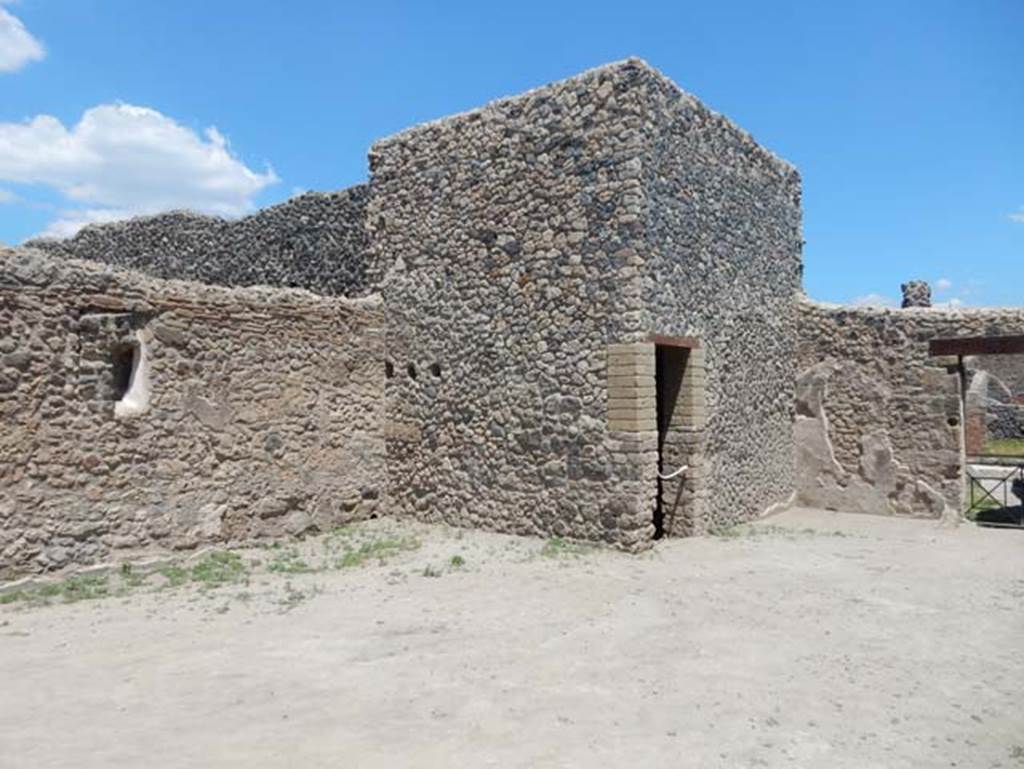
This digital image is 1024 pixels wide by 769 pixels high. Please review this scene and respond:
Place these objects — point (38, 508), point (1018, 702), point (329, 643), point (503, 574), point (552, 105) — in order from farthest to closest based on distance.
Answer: point (552, 105) → point (503, 574) → point (38, 508) → point (329, 643) → point (1018, 702)

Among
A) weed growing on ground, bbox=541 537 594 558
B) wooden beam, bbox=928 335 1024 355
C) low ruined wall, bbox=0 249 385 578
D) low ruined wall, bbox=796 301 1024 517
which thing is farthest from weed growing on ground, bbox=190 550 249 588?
wooden beam, bbox=928 335 1024 355

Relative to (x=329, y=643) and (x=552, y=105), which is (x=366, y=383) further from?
(x=329, y=643)

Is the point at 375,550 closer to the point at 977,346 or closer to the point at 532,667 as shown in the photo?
the point at 532,667

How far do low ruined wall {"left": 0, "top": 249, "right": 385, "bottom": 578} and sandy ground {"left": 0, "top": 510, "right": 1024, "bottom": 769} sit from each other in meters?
0.97

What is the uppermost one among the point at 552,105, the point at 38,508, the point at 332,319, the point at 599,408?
the point at 552,105

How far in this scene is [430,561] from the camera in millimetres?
8688

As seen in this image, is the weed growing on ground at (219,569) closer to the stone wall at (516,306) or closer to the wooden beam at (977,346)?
the stone wall at (516,306)

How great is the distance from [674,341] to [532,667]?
510 centimetres

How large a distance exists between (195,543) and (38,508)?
1647 mm

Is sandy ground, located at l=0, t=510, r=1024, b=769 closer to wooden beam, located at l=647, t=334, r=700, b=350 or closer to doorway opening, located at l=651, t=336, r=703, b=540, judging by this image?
doorway opening, located at l=651, t=336, r=703, b=540

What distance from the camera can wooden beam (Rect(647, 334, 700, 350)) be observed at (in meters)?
9.26

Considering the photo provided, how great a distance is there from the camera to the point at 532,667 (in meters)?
5.39

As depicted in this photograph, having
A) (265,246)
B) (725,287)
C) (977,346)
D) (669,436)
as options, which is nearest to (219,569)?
(669,436)

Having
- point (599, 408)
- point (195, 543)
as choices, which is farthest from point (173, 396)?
point (599, 408)
